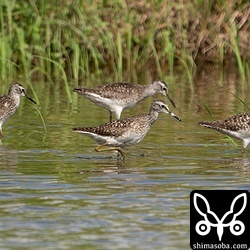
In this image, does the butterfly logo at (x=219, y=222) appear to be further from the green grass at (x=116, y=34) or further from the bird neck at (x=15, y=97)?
the green grass at (x=116, y=34)

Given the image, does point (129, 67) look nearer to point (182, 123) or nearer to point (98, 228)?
point (182, 123)

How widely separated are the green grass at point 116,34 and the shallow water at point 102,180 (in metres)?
3.21

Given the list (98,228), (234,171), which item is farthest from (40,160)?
(98,228)

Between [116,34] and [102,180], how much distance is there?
11654mm

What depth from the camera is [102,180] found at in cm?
1293

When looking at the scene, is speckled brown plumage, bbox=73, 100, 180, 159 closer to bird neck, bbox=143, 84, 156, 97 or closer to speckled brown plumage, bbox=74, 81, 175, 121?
speckled brown plumage, bbox=74, 81, 175, 121

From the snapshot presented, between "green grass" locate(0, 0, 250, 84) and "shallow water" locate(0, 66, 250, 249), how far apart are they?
10.5 ft

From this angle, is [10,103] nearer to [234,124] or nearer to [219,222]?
[234,124]

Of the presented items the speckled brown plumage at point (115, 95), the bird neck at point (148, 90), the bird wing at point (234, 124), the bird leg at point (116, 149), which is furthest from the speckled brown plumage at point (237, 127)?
the bird neck at point (148, 90)

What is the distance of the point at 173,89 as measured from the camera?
23.3 m

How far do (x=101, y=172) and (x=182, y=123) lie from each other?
16.4 feet

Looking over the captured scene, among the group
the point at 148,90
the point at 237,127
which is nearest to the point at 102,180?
the point at 237,127

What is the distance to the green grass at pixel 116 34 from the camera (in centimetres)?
2284

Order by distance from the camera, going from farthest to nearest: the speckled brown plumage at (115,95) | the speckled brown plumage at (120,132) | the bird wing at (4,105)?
the speckled brown plumage at (115,95) → the bird wing at (4,105) → the speckled brown plumage at (120,132)
